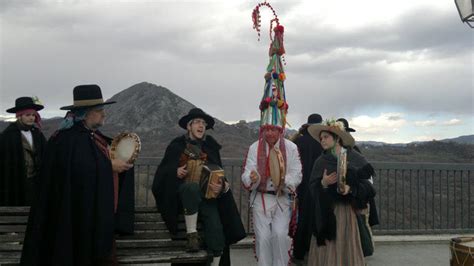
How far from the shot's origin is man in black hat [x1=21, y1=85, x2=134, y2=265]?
13.1ft

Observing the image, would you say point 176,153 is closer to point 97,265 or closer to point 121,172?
point 121,172

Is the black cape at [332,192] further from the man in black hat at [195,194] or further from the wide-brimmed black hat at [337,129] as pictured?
the man in black hat at [195,194]

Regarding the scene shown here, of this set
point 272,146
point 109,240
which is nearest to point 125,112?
point 272,146

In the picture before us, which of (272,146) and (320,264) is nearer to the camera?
(320,264)

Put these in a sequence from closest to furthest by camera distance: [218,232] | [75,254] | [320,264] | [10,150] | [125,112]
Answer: [75,254]
[218,232]
[320,264]
[10,150]
[125,112]

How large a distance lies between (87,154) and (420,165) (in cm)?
653

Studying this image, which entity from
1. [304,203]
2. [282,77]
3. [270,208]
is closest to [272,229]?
[270,208]

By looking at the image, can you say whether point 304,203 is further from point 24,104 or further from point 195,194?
point 24,104

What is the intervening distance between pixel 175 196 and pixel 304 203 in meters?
2.21

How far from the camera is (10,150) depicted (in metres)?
6.91

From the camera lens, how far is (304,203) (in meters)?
6.57

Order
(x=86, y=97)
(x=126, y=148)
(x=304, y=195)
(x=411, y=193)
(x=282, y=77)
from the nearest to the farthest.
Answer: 1. (x=86, y=97)
2. (x=126, y=148)
3. (x=282, y=77)
4. (x=304, y=195)
5. (x=411, y=193)

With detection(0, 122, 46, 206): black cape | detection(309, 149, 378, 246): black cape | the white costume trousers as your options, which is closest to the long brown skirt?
detection(309, 149, 378, 246): black cape

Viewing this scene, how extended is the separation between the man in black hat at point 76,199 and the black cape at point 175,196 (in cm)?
81
